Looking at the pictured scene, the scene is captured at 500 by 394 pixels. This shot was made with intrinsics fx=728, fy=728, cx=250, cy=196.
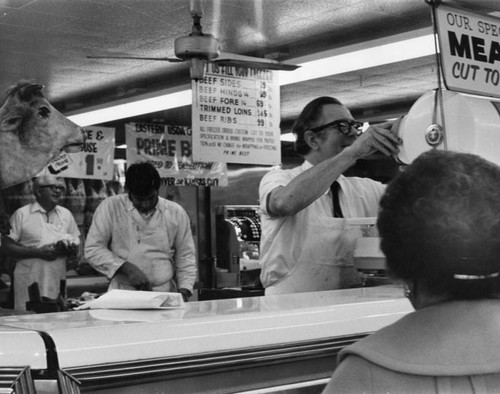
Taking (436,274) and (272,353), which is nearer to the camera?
(436,274)

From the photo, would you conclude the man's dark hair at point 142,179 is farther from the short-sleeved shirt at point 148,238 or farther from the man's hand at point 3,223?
the man's hand at point 3,223

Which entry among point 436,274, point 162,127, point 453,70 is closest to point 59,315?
point 436,274

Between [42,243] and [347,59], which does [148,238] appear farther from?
[347,59]

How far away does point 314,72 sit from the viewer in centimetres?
773

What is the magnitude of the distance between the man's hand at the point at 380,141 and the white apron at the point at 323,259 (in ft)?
1.34

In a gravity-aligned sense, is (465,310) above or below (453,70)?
below

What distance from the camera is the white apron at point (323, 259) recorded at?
8.97 ft

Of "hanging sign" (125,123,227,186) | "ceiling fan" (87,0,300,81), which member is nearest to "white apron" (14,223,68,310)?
"ceiling fan" (87,0,300,81)

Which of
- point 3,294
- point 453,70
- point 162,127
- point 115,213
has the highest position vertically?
point 162,127

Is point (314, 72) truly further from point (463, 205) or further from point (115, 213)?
point (463, 205)

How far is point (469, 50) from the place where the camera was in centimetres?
269

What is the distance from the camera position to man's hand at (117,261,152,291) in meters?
4.24

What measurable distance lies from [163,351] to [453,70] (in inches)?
64.2

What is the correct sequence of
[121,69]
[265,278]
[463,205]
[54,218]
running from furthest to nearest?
[121,69]
[54,218]
[265,278]
[463,205]
